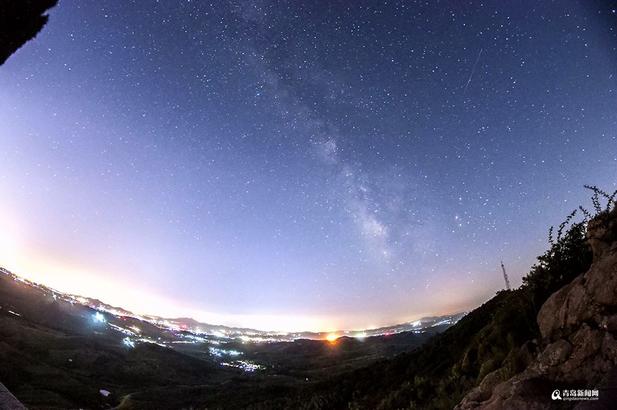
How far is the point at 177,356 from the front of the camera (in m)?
78.1

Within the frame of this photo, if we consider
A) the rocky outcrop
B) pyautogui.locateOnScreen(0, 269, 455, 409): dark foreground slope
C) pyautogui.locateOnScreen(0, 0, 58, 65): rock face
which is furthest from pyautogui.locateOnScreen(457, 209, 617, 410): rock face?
pyautogui.locateOnScreen(0, 269, 455, 409): dark foreground slope

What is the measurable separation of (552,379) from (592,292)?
5.49 ft

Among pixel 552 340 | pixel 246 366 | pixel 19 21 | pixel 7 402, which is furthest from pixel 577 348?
pixel 246 366

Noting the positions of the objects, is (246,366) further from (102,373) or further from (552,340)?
(552,340)

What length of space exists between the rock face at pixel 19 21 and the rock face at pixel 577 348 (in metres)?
11.0

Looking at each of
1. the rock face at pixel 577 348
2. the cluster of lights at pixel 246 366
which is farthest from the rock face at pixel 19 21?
the cluster of lights at pixel 246 366

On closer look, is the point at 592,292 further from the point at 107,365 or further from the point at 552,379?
the point at 107,365

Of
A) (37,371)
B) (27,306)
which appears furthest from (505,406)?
(27,306)

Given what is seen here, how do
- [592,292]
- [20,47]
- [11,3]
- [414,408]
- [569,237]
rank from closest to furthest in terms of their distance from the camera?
[592,292]
[11,3]
[20,47]
[569,237]
[414,408]

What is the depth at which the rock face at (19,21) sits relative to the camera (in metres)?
7.07

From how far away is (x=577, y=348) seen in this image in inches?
218

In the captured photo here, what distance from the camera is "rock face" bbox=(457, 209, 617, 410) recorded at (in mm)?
4934

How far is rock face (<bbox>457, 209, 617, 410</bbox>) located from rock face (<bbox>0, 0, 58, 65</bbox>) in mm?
10995

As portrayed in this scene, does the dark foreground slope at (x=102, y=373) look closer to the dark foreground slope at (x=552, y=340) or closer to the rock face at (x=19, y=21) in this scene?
the dark foreground slope at (x=552, y=340)
